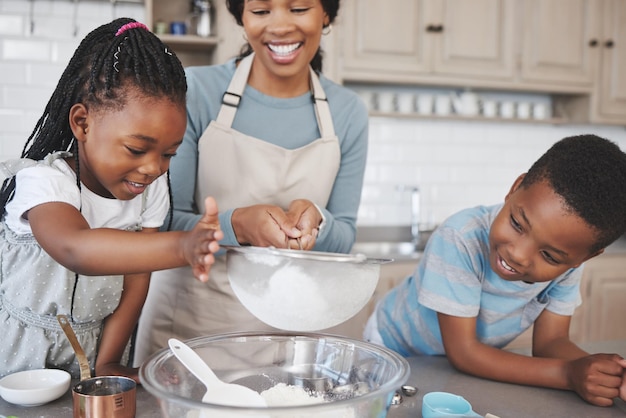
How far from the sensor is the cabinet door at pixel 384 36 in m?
3.05

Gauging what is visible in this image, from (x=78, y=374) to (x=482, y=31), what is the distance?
9.25ft

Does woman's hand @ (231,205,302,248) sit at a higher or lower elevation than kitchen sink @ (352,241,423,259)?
higher

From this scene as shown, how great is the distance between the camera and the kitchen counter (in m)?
0.93

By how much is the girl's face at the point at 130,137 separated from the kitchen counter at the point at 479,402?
364 millimetres

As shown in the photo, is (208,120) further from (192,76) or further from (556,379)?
(556,379)

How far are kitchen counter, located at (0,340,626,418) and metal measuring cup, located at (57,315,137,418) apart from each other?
6 centimetres

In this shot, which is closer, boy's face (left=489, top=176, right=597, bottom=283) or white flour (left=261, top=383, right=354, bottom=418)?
white flour (left=261, top=383, right=354, bottom=418)

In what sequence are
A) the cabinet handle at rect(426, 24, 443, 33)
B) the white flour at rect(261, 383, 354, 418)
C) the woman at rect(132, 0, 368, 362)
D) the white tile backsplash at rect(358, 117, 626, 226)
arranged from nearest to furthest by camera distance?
1. the white flour at rect(261, 383, 354, 418)
2. the woman at rect(132, 0, 368, 362)
3. the cabinet handle at rect(426, 24, 443, 33)
4. the white tile backsplash at rect(358, 117, 626, 226)

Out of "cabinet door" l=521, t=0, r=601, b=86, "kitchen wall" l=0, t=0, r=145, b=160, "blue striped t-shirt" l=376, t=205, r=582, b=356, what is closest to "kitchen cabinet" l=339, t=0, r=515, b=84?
"cabinet door" l=521, t=0, r=601, b=86

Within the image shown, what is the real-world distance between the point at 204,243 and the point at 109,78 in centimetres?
40

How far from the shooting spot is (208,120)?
1.48 m

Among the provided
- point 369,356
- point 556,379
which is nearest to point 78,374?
point 369,356

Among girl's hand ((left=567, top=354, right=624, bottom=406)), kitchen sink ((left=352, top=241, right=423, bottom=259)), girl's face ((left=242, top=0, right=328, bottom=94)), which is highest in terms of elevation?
girl's face ((left=242, top=0, right=328, bottom=94))

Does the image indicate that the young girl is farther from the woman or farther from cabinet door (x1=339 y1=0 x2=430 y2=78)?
cabinet door (x1=339 y1=0 x2=430 y2=78)
